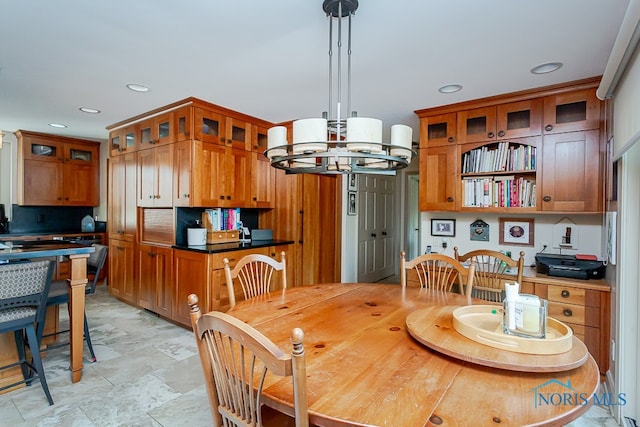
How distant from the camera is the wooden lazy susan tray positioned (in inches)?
44.0

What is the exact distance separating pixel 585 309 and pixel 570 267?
0.32m

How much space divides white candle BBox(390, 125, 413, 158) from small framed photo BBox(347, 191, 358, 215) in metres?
3.23

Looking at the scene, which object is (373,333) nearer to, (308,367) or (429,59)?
(308,367)

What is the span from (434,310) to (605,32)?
1.91m

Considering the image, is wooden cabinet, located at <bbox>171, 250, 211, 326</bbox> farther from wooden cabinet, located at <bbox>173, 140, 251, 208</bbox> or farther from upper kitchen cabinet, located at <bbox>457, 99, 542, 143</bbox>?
upper kitchen cabinet, located at <bbox>457, 99, 542, 143</bbox>

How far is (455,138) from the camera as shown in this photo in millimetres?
3271

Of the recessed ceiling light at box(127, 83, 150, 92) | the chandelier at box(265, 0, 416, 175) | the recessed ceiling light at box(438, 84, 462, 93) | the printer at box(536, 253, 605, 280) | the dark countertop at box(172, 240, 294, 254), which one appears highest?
the recessed ceiling light at box(127, 83, 150, 92)

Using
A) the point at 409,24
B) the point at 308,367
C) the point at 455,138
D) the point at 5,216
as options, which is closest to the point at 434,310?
the point at 308,367

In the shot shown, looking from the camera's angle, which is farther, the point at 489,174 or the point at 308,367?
the point at 489,174

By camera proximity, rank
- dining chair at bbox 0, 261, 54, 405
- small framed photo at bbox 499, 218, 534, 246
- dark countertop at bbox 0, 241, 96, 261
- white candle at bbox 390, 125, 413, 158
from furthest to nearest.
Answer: small framed photo at bbox 499, 218, 534, 246 → dark countertop at bbox 0, 241, 96, 261 → dining chair at bbox 0, 261, 54, 405 → white candle at bbox 390, 125, 413, 158

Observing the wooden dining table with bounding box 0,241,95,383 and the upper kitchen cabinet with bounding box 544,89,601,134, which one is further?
the upper kitchen cabinet with bounding box 544,89,601,134

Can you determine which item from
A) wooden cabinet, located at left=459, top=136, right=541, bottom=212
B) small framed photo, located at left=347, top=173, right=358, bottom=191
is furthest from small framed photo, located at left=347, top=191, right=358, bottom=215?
wooden cabinet, located at left=459, top=136, right=541, bottom=212

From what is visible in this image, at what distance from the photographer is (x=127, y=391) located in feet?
7.72

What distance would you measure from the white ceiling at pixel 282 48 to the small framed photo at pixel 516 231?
122 cm
